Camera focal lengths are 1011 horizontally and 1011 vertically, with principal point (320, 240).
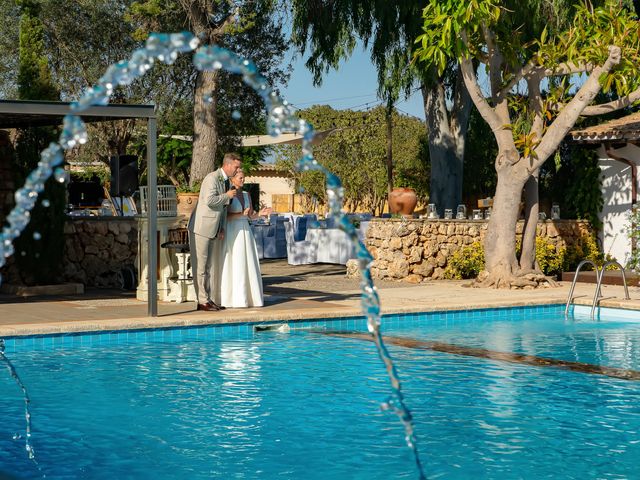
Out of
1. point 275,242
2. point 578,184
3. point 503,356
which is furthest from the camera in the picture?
point 275,242

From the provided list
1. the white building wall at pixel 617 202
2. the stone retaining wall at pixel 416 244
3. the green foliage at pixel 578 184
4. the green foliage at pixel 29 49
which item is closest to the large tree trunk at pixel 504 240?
the stone retaining wall at pixel 416 244

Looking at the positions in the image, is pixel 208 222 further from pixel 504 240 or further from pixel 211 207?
pixel 504 240

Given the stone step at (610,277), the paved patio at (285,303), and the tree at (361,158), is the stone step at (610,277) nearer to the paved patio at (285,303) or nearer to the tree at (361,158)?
the paved patio at (285,303)

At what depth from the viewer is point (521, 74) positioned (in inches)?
622

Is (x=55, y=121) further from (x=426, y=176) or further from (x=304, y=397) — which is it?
(x=426, y=176)

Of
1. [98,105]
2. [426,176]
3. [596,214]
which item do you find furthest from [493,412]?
[426,176]

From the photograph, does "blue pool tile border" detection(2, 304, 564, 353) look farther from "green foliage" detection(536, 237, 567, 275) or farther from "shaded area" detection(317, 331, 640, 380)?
"green foliage" detection(536, 237, 567, 275)

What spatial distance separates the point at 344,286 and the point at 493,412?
880cm

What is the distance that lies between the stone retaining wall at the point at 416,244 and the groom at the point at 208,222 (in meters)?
6.07

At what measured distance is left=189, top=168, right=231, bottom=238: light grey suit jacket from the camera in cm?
1169

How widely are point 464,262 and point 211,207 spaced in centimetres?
720

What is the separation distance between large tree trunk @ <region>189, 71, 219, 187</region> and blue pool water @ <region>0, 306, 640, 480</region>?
31.4ft

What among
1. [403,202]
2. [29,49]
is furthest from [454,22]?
[29,49]

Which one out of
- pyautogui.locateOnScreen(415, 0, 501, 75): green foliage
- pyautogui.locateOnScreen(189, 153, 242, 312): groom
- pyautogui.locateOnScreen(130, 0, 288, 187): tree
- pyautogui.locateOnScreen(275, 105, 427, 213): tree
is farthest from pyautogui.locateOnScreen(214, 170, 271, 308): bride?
pyautogui.locateOnScreen(275, 105, 427, 213): tree
